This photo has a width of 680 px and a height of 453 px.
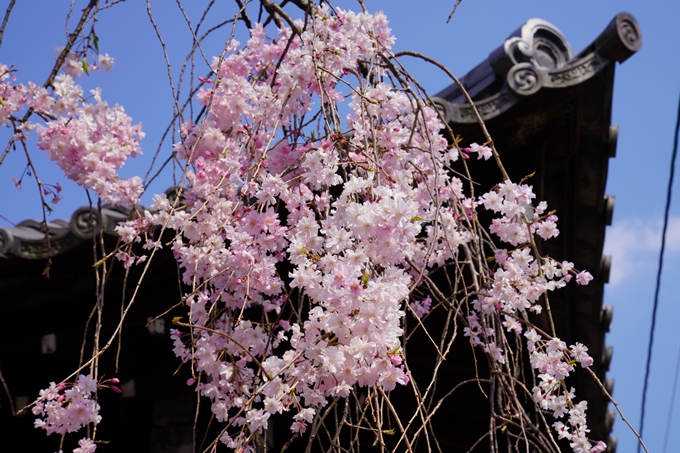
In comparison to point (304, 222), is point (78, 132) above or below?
above

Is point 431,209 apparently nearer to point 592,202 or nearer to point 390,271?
point 390,271

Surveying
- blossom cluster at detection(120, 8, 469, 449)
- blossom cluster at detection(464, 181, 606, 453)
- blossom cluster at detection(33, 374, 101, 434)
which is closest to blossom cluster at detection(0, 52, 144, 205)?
blossom cluster at detection(120, 8, 469, 449)

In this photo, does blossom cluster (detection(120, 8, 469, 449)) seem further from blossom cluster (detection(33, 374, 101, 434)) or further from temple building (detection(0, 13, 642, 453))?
temple building (detection(0, 13, 642, 453))

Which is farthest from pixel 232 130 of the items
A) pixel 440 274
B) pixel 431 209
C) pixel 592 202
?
pixel 592 202

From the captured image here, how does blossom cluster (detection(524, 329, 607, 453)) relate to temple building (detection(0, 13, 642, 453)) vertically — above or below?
below

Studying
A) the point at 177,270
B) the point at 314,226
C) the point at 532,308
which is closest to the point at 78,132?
the point at 177,270

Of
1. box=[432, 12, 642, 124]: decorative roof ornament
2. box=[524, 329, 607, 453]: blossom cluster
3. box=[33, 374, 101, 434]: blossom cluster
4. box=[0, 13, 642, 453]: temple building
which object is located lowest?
box=[524, 329, 607, 453]: blossom cluster

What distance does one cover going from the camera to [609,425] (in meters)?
5.64

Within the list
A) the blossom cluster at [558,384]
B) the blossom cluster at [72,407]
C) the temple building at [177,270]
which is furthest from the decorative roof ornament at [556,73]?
the blossom cluster at [72,407]

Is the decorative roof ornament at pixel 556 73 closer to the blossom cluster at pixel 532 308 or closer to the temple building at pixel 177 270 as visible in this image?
the temple building at pixel 177 270

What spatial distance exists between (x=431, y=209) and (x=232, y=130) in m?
0.71

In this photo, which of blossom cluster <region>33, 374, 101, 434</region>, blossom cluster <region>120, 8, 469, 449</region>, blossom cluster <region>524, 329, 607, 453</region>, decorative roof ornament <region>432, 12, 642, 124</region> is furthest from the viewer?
decorative roof ornament <region>432, 12, 642, 124</region>

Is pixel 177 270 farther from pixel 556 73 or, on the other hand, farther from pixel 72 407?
pixel 556 73

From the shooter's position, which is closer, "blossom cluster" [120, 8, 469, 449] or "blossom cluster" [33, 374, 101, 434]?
"blossom cluster" [120, 8, 469, 449]
